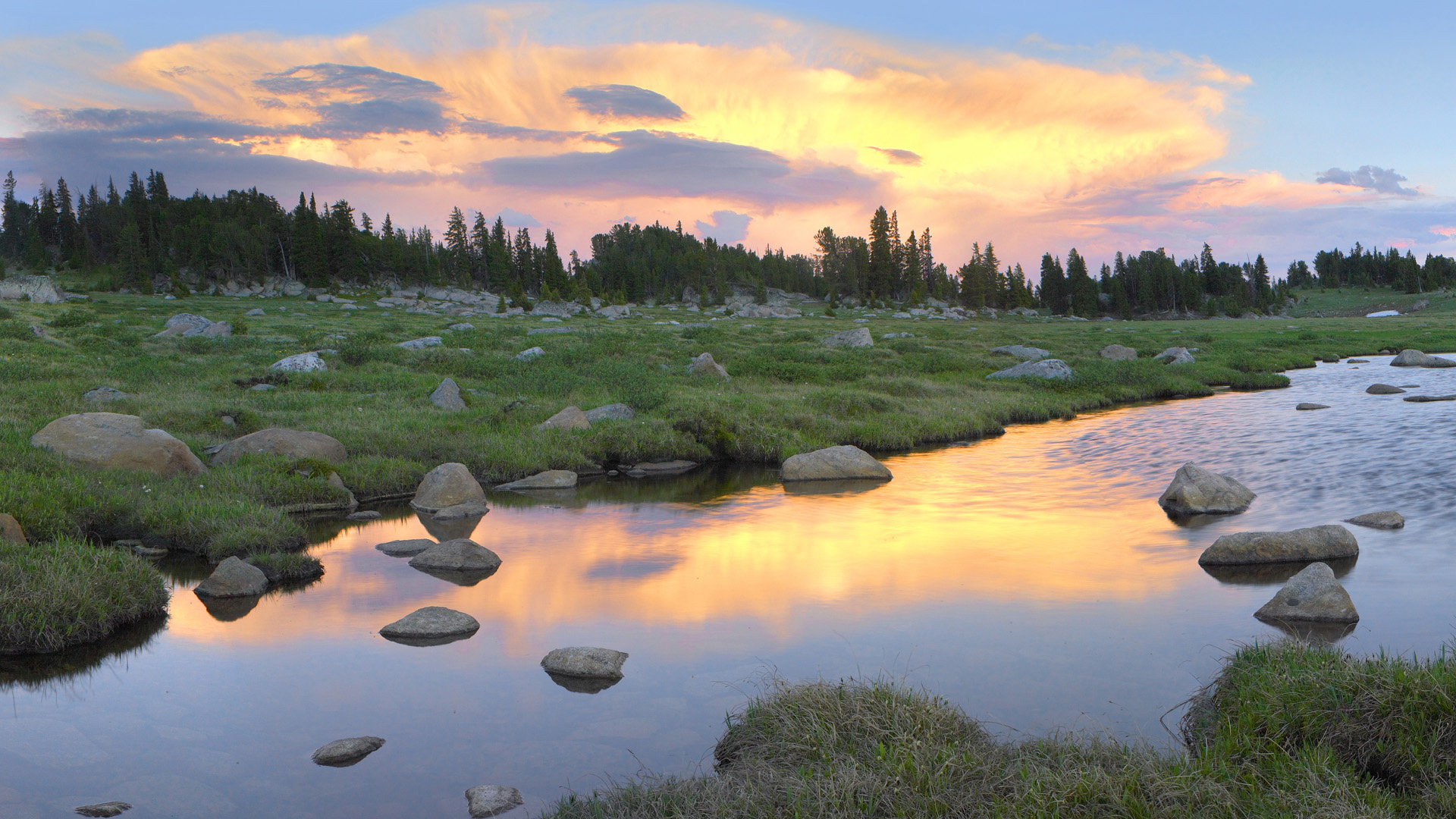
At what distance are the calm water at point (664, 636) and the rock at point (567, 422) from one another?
13.4 ft

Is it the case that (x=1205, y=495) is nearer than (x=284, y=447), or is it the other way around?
(x=1205, y=495)

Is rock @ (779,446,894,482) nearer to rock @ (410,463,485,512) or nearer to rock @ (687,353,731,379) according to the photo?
rock @ (410,463,485,512)

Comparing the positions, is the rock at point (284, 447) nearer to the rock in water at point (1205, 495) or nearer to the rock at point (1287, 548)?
the rock at point (1287, 548)

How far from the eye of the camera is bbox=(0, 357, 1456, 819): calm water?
7395 millimetres

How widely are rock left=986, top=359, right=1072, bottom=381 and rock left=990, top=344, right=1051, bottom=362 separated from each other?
4.02 metres

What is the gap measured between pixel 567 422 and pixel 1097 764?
59.0 feet

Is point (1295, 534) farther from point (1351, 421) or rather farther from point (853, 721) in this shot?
point (1351, 421)

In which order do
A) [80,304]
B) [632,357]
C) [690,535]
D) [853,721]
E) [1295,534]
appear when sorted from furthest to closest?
[80,304] → [632,357] → [690,535] → [1295,534] → [853,721]

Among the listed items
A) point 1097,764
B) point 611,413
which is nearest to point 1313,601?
point 1097,764

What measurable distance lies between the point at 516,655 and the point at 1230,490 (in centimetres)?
1320

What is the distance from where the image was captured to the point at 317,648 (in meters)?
9.99

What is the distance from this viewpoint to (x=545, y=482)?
63.8 ft

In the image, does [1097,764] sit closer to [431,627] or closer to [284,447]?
[431,627]

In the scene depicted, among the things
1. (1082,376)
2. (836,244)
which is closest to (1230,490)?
(1082,376)
